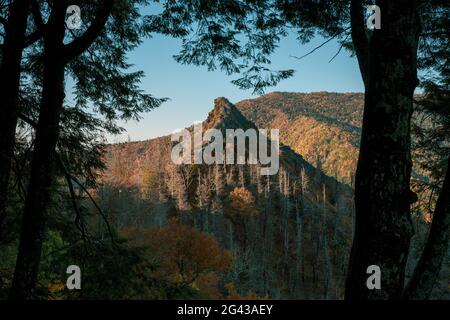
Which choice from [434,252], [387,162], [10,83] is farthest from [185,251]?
[387,162]

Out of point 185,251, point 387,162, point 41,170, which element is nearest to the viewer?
point 387,162

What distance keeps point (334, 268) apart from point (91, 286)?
179 feet

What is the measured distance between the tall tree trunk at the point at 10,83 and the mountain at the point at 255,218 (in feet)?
118

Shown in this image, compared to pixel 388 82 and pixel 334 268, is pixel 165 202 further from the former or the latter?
pixel 388 82

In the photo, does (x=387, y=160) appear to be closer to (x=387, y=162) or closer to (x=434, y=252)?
(x=387, y=162)

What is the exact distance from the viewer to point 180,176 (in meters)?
69.3

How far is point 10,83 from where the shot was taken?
13.5 feet

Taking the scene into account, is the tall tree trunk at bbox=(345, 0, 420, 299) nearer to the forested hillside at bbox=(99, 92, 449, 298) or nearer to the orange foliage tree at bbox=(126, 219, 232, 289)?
the orange foliage tree at bbox=(126, 219, 232, 289)

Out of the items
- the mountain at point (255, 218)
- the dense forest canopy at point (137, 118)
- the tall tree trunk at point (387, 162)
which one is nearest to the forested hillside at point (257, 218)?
the mountain at point (255, 218)

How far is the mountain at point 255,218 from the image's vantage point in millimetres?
48156

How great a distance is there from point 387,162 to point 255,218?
60609mm

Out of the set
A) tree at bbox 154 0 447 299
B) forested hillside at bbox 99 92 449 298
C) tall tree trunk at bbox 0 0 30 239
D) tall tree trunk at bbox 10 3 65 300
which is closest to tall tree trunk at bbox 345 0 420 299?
tree at bbox 154 0 447 299

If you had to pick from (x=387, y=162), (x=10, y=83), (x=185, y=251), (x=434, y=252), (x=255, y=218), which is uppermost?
(x=10, y=83)
